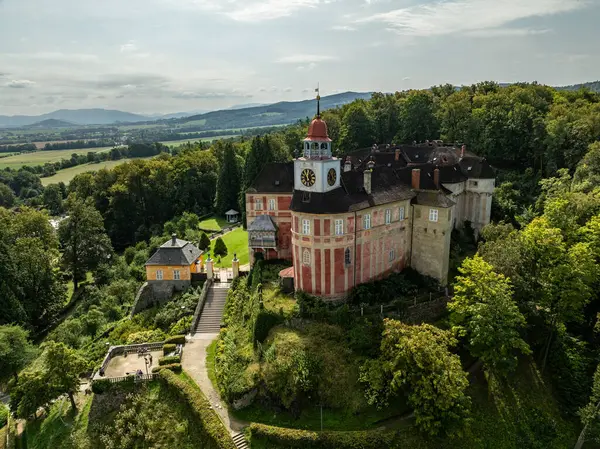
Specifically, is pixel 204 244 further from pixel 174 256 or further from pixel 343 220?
pixel 343 220

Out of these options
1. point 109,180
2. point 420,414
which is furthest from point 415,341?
point 109,180

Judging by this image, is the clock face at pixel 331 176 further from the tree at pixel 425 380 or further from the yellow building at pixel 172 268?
the yellow building at pixel 172 268

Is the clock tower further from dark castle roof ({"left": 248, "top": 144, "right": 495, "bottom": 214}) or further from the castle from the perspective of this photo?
dark castle roof ({"left": 248, "top": 144, "right": 495, "bottom": 214})

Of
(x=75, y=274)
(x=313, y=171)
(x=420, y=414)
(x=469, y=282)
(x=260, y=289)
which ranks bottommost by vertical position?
(x=75, y=274)

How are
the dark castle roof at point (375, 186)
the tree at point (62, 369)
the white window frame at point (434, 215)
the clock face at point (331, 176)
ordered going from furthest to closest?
the white window frame at point (434, 215) < the clock face at point (331, 176) < the dark castle roof at point (375, 186) < the tree at point (62, 369)

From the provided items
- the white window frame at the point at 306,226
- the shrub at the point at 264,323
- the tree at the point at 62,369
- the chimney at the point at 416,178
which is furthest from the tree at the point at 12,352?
the chimney at the point at 416,178

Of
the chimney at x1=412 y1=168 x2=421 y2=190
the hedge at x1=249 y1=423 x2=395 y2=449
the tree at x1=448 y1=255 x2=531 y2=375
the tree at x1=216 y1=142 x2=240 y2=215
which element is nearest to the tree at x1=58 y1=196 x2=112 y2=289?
the tree at x1=216 y1=142 x2=240 y2=215

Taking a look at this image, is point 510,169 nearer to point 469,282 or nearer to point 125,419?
point 469,282
